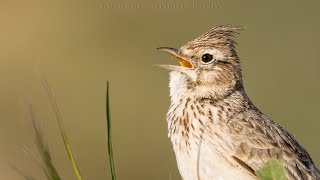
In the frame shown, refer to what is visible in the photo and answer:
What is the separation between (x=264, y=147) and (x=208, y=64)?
1.01m

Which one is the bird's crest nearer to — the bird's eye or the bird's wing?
the bird's eye

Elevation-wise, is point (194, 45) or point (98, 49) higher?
point (194, 45)

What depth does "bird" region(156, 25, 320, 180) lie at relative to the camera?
7750 mm

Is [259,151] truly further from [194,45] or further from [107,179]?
[107,179]

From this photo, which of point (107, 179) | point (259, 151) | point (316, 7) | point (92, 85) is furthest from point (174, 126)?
point (316, 7)

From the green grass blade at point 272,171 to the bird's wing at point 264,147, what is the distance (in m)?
1.98

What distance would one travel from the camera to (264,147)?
26.3 feet

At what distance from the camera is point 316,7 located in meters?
22.2

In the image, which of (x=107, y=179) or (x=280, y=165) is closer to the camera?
(x=280, y=165)

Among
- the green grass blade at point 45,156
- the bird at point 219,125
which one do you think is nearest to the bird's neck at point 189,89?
the bird at point 219,125

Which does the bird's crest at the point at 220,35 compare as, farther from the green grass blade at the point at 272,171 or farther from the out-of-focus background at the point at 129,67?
the out-of-focus background at the point at 129,67

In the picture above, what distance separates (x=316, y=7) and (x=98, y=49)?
15.9 ft

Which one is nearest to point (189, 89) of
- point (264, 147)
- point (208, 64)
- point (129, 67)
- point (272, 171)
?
point (208, 64)

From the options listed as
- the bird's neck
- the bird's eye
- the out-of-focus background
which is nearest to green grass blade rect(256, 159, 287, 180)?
the bird's neck
